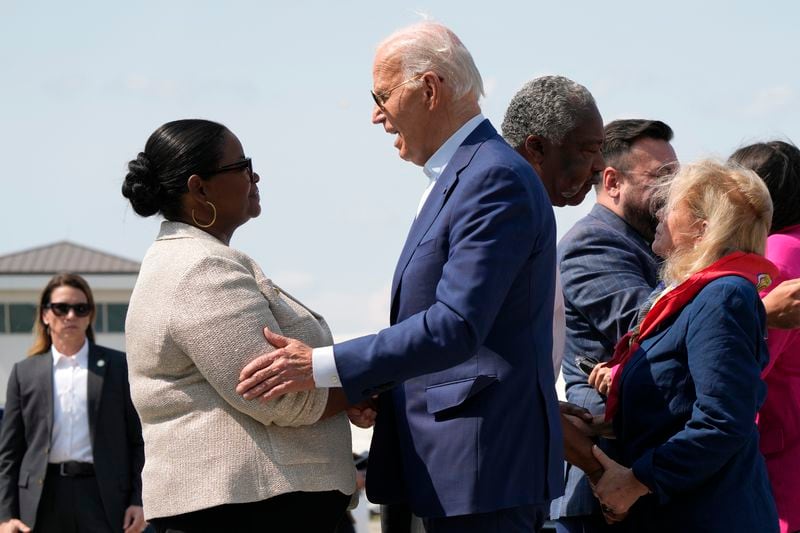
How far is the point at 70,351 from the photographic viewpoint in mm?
7980

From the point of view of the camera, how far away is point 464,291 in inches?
125

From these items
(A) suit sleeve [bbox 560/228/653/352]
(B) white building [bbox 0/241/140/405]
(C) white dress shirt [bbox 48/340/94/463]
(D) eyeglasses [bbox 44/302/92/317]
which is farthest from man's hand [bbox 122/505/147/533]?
(B) white building [bbox 0/241/140/405]

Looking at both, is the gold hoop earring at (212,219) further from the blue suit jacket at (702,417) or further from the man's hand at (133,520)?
the man's hand at (133,520)

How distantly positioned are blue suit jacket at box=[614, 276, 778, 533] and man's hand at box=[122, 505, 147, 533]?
445 centimetres

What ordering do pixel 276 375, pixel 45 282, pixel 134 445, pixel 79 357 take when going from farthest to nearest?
1. pixel 45 282
2. pixel 79 357
3. pixel 134 445
4. pixel 276 375

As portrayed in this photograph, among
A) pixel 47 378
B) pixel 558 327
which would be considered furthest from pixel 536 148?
pixel 47 378

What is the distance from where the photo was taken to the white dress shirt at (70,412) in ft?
24.8

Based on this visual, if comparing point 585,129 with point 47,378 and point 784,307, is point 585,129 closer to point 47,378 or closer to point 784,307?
point 784,307

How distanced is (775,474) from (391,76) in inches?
69.5

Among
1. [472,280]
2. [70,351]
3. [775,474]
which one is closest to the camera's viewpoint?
[472,280]

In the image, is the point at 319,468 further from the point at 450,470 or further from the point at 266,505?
the point at 450,470

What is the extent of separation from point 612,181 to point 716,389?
130 cm

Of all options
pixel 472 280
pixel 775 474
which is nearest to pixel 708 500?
pixel 775 474

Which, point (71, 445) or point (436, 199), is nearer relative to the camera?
point (436, 199)
